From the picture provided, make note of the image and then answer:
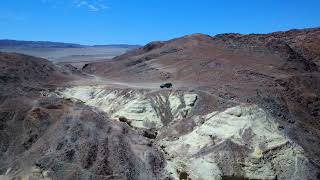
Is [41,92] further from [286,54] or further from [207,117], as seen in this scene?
[286,54]

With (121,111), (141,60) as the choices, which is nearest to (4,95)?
(121,111)

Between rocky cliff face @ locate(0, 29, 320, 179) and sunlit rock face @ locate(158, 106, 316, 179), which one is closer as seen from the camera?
rocky cliff face @ locate(0, 29, 320, 179)

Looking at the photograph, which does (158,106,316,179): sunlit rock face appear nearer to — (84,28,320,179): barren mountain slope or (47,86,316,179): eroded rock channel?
(47,86,316,179): eroded rock channel

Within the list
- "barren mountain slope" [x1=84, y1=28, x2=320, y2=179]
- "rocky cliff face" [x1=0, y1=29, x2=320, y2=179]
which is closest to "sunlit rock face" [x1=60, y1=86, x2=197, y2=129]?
"rocky cliff face" [x1=0, y1=29, x2=320, y2=179]

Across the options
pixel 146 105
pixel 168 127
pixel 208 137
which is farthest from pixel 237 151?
pixel 146 105

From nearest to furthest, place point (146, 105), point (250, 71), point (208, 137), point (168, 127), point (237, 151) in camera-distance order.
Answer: point (237, 151)
point (208, 137)
point (168, 127)
point (146, 105)
point (250, 71)

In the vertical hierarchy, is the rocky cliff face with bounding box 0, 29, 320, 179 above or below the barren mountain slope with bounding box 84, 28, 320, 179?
below

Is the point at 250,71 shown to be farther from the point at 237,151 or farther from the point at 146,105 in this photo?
the point at 237,151
